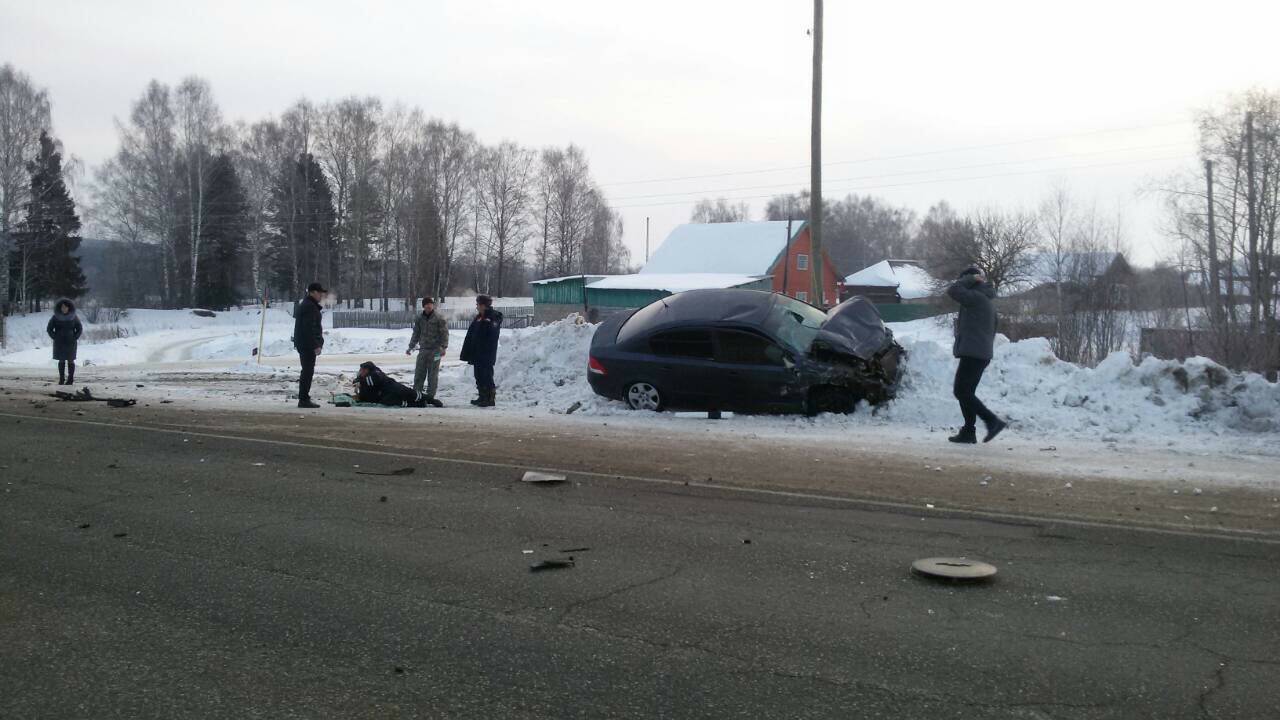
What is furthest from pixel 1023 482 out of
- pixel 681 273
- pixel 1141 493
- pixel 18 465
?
pixel 681 273

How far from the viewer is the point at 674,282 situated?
2221 inches

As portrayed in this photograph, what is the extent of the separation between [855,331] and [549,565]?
8.29 metres

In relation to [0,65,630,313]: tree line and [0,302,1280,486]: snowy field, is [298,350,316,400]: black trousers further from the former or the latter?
[0,65,630,313]: tree line

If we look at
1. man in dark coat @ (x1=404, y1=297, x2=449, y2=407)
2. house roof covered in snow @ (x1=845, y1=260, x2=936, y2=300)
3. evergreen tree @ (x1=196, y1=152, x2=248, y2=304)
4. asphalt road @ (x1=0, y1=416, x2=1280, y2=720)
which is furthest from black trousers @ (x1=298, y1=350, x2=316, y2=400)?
house roof covered in snow @ (x1=845, y1=260, x2=936, y2=300)

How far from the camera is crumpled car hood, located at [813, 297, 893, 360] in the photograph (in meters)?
12.6

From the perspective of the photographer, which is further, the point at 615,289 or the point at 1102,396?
the point at 615,289

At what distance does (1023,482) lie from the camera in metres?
8.32

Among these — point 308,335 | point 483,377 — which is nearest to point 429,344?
point 483,377

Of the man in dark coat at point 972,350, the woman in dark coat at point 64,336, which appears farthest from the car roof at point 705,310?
the woman in dark coat at point 64,336

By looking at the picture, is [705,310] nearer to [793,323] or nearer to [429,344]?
[793,323]

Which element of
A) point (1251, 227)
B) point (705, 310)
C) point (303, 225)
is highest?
point (303, 225)

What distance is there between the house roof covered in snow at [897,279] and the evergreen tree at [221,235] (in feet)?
164

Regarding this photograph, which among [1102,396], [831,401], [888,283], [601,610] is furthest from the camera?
[888,283]

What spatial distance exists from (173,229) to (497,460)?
60.8 meters
